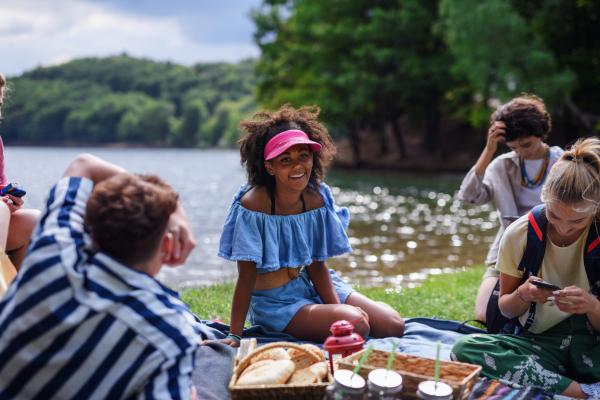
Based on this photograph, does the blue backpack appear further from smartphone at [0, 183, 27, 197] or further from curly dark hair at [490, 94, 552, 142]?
smartphone at [0, 183, 27, 197]

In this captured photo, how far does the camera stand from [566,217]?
2811 mm

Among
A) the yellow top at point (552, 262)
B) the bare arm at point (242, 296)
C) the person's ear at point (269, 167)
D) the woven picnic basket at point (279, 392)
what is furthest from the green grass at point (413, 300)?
the woven picnic basket at point (279, 392)

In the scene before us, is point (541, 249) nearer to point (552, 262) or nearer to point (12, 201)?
point (552, 262)

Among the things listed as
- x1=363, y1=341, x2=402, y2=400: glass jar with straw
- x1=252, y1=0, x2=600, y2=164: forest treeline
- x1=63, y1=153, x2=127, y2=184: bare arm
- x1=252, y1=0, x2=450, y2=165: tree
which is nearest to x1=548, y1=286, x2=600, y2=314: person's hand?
x1=363, y1=341, x2=402, y2=400: glass jar with straw

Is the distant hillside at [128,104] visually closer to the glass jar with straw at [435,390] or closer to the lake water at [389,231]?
the lake water at [389,231]

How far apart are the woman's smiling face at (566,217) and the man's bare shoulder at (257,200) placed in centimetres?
202

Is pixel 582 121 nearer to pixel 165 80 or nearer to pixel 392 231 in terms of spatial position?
pixel 392 231

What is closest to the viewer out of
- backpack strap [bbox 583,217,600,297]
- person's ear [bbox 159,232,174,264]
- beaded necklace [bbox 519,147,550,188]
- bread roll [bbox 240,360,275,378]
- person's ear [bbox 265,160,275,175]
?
person's ear [bbox 159,232,174,264]

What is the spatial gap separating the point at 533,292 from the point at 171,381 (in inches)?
82.7

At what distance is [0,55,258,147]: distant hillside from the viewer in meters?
99.5

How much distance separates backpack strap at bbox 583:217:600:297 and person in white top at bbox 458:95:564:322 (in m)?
1.39

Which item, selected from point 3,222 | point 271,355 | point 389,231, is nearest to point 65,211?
point 271,355

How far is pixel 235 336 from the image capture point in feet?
12.1

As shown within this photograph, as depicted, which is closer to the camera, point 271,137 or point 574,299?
point 574,299
